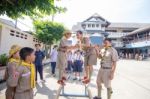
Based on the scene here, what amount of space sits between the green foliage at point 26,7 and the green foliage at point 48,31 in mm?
27493

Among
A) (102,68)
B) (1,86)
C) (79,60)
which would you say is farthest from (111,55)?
(79,60)

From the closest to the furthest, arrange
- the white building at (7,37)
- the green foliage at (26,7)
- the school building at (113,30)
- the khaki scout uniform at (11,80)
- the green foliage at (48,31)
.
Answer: the khaki scout uniform at (11,80), the green foliage at (26,7), the white building at (7,37), the green foliage at (48,31), the school building at (113,30)

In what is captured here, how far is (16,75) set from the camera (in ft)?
14.9

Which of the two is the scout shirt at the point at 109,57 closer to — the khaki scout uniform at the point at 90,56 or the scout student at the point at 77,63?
the khaki scout uniform at the point at 90,56

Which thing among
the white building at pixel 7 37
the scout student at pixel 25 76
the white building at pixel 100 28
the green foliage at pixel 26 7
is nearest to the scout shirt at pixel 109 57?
the green foliage at pixel 26 7

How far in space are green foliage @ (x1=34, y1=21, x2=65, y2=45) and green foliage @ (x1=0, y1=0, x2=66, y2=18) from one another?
90.2ft

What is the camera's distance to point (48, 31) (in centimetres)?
4159

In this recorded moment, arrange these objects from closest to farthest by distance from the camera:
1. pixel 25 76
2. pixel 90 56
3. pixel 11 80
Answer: pixel 11 80, pixel 25 76, pixel 90 56

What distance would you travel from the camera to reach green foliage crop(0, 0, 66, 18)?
34.4 ft

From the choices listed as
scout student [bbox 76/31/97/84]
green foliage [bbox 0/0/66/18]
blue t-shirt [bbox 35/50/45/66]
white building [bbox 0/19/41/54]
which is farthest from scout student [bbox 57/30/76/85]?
white building [bbox 0/19/41/54]

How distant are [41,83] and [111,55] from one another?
5903 mm

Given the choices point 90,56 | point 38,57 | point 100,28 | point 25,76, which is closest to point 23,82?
point 25,76

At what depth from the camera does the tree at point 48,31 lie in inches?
1563

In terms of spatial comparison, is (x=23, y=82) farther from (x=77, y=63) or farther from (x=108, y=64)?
(x=77, y=63)
